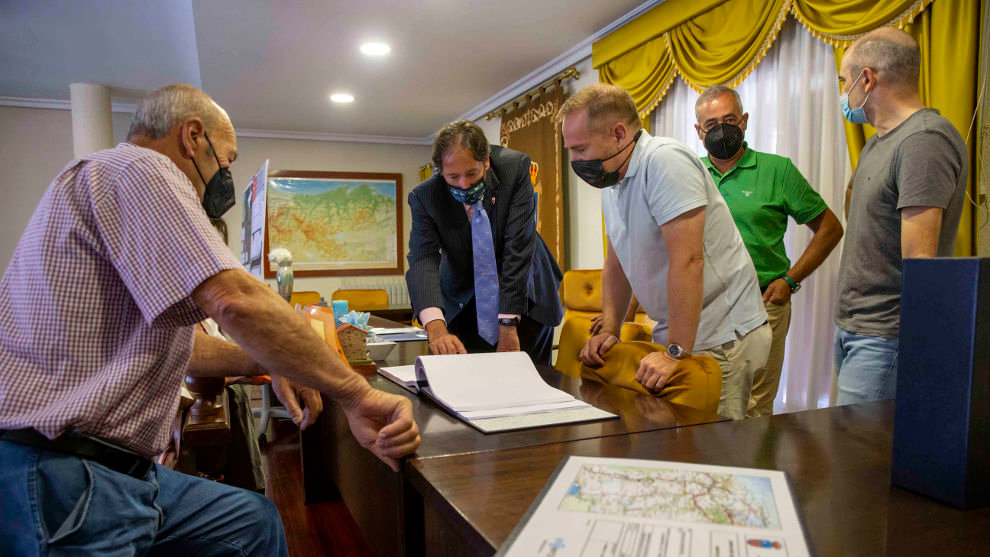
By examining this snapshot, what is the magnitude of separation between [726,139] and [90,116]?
545cm

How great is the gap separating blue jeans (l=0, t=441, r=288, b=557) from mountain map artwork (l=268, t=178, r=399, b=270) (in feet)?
21.5

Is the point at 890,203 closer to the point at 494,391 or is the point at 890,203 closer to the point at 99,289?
the point at 494,391

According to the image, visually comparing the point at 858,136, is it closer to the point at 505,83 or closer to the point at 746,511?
the point at 746,511

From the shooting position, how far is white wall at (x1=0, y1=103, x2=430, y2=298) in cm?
596

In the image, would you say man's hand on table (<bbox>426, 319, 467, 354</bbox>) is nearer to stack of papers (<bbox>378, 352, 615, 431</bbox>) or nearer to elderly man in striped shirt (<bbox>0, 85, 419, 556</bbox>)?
stack of papers (<bbox>378, 352, 615, 431</bbox>)

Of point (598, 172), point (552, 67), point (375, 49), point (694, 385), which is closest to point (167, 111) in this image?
point (598, 172)

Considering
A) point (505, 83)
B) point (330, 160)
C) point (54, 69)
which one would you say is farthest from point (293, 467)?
point (330, 160)

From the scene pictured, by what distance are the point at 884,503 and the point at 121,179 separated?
42.2 inches

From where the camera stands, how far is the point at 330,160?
750 centimetres

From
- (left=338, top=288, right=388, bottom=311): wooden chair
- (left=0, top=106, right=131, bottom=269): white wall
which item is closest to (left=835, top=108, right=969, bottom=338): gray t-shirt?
(left=338, top=288, right=388, bottom=311): wooden chair

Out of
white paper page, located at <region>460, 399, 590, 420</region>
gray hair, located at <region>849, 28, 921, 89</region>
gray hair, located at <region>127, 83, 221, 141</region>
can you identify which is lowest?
white paper page, located at <region>460, 399, 590, 420</region>

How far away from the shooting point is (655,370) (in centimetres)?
127

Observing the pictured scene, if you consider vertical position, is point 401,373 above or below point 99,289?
below

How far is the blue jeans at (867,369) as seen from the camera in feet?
5.28
